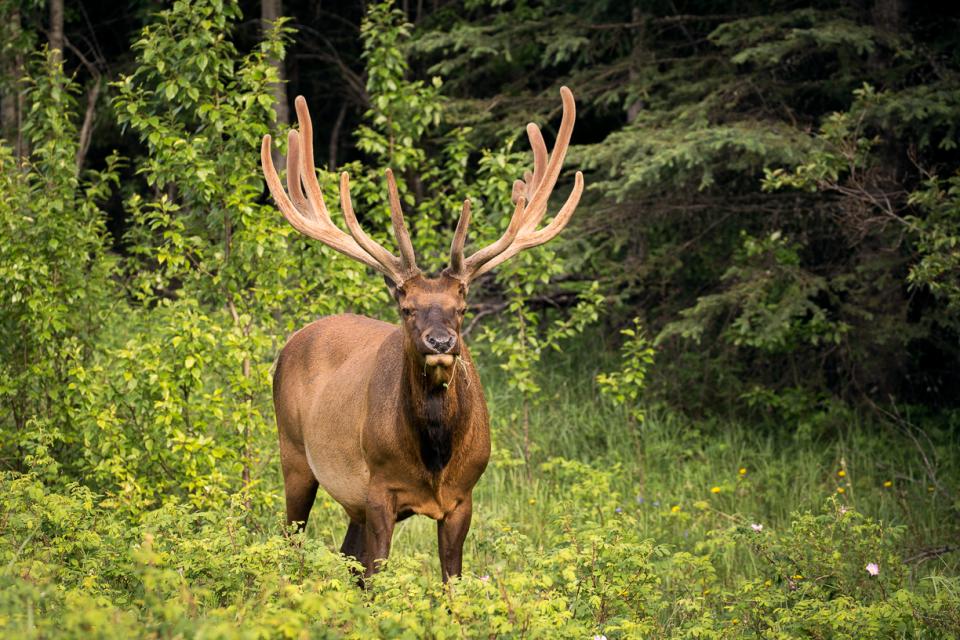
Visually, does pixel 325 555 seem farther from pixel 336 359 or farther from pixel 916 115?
pixel 916 115

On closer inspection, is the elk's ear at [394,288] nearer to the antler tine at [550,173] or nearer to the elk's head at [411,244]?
the elk's head at [411,244]

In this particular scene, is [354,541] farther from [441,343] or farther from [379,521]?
[441,343]

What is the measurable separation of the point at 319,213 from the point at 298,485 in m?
1.67

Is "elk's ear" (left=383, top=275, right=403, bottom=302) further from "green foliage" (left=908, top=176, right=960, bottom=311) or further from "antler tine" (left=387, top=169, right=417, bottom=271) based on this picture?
"green foliage" (left=908, top=176, right=960, bottom=311)

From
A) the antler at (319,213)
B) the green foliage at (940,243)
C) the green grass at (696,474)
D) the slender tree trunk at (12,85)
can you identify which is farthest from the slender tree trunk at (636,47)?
the slender tree trunk at (12,85)

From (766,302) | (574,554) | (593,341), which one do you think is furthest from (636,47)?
(574,554)

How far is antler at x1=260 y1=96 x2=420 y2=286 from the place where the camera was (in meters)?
5.85

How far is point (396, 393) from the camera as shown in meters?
5.88

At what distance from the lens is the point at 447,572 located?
5.82 m

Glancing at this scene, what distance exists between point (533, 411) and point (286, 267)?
3.44m

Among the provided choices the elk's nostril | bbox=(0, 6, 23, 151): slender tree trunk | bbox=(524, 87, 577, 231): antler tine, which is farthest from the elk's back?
bbox=(0, 6, 23, 151): slender tree trunk

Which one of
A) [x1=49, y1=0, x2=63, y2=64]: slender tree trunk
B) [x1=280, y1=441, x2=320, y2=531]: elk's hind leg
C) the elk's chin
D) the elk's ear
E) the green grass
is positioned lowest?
the green grass

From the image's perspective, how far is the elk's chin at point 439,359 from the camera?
5312 millimetres

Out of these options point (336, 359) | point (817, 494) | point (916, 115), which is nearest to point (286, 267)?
point (336, 359)
